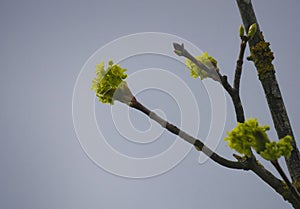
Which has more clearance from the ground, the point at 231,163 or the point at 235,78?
the point at 235,78

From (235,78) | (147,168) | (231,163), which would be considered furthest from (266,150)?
(147,168)


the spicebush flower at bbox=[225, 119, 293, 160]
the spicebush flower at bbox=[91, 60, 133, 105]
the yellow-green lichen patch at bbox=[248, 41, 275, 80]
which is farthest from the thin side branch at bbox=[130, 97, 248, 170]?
the yellow-green lichen patch at bbox=[248, 41, 275, 80]

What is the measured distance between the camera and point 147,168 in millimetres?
1351

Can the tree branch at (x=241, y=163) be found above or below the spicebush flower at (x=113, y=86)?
below

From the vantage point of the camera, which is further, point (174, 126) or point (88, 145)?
point (88, 145)

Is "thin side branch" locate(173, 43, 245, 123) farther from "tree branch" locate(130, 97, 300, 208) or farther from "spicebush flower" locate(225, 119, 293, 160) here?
"spicebush flower" locate(225, 119, 293, 160)

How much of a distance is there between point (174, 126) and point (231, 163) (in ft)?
0.70

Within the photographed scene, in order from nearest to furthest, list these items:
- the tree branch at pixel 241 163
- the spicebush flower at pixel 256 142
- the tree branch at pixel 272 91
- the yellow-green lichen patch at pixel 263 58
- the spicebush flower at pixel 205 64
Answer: the spicebush flower at pixel 256 142
the tree branch at pixel 241 163
the spicebush flower at pixel 205 64
the tree branch at pixel 272 91
the yellow-green lichen patch at pixel 263 58

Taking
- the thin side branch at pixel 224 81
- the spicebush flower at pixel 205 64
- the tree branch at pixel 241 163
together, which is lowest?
the tree branch at pixel 241 163

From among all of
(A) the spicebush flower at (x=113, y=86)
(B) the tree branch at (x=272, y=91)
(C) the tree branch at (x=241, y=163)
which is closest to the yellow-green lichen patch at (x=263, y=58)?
(B) the tree branch at (x=272, y=91)

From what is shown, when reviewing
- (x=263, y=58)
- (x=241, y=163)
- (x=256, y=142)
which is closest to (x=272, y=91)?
(x=263, y=58)

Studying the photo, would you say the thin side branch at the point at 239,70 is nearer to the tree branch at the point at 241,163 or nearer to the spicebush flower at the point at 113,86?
the tree branch at the point at 241,163

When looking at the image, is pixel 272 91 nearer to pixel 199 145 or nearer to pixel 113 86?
pixel 199 145

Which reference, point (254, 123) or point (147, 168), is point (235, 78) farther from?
point (147, 168)
